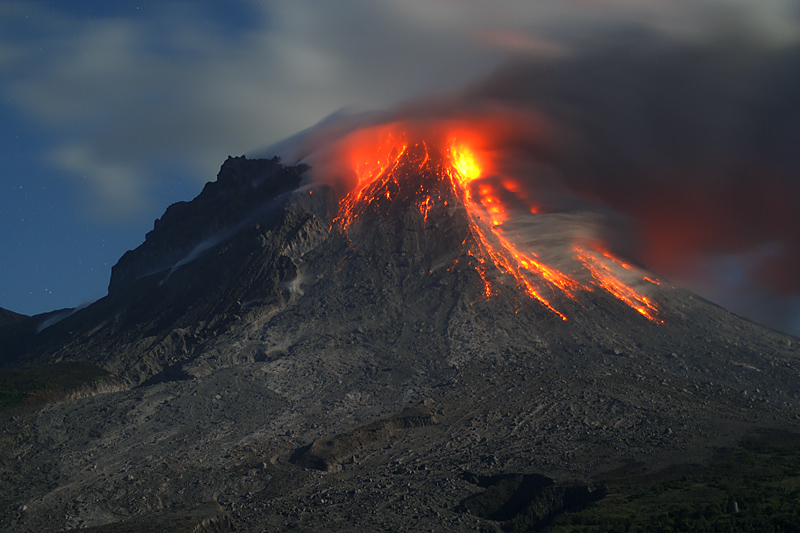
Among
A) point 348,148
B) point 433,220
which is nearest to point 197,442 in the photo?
point 433,220

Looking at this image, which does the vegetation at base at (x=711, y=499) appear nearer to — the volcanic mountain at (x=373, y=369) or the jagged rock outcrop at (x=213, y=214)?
the volcanic mountain at (x=373, y=369)

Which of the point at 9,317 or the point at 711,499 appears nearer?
the point at 711,499

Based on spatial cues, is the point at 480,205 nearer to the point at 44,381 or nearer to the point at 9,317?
the point at 44,381

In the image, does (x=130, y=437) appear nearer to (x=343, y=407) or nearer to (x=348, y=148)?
(x=343, y=407)

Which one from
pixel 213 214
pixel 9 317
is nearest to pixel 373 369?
pixel 213 214

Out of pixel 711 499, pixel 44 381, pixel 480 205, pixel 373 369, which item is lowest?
pixel 711 499

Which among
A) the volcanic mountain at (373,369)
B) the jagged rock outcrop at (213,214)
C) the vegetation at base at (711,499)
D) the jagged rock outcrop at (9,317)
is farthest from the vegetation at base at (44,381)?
the jagged rock outcrop at (9,317)
